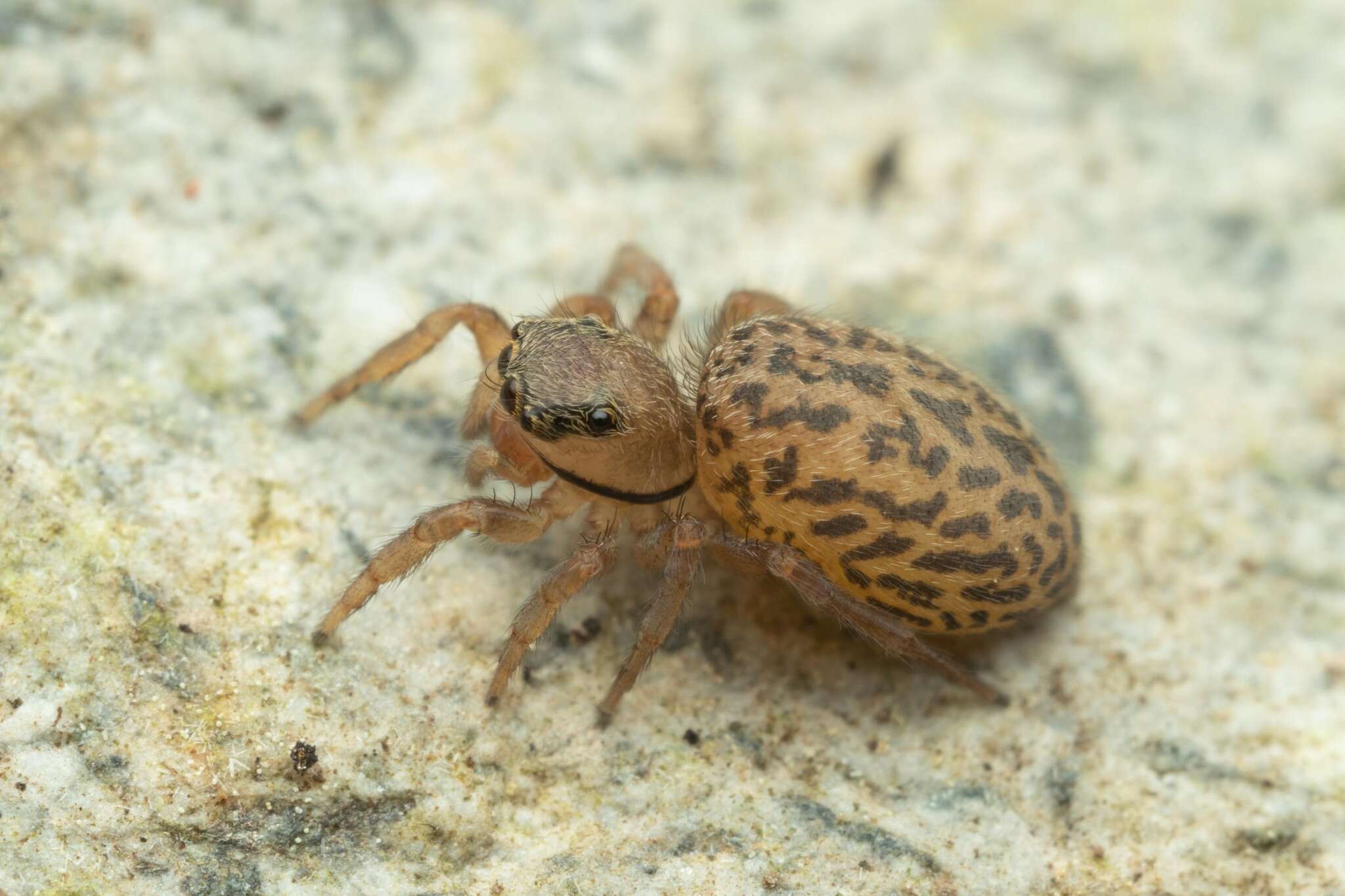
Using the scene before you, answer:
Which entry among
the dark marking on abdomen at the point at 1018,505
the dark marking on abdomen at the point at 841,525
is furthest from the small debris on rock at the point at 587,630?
the dark marking on abdomen at the point at 1018,505

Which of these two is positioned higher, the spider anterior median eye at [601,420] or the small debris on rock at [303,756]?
the spider anterior median eye at [601,420]

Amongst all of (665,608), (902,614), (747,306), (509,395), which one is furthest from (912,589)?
(509,395)

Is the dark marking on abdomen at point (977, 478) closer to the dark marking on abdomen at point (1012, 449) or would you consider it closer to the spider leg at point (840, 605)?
the dark marking on abdomen at point (1012, 449)

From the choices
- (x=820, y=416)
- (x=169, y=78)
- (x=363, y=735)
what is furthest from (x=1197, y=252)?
(x=169, y=78)

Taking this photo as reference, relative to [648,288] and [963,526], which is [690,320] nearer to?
[648,288]

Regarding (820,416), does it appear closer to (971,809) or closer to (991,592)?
(991,592)

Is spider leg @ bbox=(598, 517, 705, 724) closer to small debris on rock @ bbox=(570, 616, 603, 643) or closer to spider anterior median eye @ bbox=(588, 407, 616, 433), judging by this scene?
small debris on rock @ bbox=(570, 616, 603, 643)
